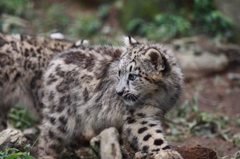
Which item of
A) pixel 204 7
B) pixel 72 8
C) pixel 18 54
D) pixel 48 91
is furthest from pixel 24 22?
pixel 48 91

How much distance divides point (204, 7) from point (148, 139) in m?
9.68

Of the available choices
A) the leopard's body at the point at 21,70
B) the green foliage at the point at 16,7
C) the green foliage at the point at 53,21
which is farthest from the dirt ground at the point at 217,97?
the green foliage at the point at 16,7

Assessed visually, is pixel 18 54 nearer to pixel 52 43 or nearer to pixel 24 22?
pixel 52 43

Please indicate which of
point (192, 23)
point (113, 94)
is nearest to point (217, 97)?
point (192, 23)

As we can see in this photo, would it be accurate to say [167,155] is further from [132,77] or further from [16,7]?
[16,7]

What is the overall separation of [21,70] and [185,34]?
804 cm

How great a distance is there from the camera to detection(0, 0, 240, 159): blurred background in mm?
9492

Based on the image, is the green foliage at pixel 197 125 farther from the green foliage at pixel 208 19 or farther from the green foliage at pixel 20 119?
the green foliage at pixel 208 19

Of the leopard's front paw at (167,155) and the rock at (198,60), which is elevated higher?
the rock at (198,60)

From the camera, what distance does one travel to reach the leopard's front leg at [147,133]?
5.89 metres

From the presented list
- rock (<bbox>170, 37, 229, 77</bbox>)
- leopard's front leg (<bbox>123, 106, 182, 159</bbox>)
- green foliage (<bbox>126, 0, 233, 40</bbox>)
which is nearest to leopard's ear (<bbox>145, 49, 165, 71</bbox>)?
leopard's front leg (<bbox>123, 106, 182, 159</bbox>)

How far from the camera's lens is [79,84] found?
23.1 ft

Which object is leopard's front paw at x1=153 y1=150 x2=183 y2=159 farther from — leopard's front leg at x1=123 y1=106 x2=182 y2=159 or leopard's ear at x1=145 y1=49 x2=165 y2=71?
leopard's ear at x1=145 y1=49 x2=165 y2=71

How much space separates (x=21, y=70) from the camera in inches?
332
